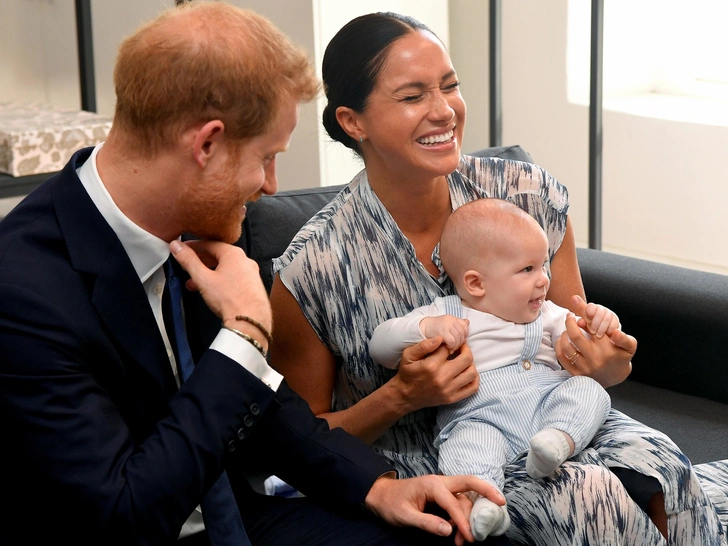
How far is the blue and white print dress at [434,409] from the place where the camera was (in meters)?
1.58

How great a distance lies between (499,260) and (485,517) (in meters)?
0.49

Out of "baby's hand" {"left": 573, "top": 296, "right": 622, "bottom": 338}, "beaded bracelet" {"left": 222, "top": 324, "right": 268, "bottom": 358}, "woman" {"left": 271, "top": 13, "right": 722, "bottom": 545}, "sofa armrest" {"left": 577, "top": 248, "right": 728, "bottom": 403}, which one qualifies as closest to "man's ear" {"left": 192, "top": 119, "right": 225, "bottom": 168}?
"beaded bracelet" {"left": 222, "top": 324, "right": 268, "bottom": 358}

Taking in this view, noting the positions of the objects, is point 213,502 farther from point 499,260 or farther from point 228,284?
point 499,260

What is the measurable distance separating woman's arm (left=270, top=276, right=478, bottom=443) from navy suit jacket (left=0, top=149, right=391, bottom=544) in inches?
14.9

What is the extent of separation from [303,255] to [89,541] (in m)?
0.73

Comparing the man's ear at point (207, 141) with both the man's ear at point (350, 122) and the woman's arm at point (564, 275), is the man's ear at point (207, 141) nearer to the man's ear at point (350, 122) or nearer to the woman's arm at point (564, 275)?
the man's ear at point (350, 122)

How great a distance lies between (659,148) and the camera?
4160 millimetres

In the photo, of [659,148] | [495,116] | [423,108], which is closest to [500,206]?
[423,108]

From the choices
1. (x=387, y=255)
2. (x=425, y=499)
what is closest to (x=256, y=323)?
(x=425, y=499)

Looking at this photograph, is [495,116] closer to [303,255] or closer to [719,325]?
[719,325]

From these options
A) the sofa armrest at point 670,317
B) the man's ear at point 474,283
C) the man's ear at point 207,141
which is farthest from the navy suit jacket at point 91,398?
the sofa armrest at point 670,317

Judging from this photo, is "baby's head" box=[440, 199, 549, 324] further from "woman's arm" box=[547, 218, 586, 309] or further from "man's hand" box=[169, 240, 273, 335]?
"man's hand" box=[169, 240, 273, 335]

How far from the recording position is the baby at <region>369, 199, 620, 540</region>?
170cm

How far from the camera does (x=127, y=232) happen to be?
142 centimetres
